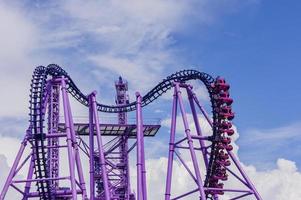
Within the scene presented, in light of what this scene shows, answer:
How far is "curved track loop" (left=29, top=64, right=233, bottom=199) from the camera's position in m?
31.0

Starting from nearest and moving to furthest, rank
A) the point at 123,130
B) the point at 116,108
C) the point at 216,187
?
1. the point at 216,187
2. the point at 116,108
3. the point at 123,130

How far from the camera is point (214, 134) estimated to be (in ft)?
109

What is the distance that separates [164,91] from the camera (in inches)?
1437

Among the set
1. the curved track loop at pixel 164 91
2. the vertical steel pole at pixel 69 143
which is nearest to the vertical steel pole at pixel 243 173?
the curved track loop at pixel 164 91

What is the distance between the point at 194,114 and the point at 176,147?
291 centimetres

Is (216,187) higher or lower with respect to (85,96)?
lower

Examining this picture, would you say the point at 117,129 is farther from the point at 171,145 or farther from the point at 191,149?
the point at 191,149

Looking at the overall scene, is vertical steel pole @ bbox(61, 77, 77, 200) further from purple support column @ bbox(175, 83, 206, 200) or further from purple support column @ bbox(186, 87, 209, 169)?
purple support column @ bbox(186, 87, 209, 169)

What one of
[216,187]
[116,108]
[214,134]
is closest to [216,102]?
[214,134]

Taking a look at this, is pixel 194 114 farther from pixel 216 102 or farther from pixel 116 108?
pixel 116 108

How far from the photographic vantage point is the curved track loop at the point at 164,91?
31.0 metres

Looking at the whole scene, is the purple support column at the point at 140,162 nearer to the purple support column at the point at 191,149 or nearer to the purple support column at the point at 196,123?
the purple support column at the point at 191,149

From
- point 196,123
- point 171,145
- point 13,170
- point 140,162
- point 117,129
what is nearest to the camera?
point 140,162

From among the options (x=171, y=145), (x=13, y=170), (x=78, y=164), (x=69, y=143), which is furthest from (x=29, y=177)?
(x=171, y=145)
